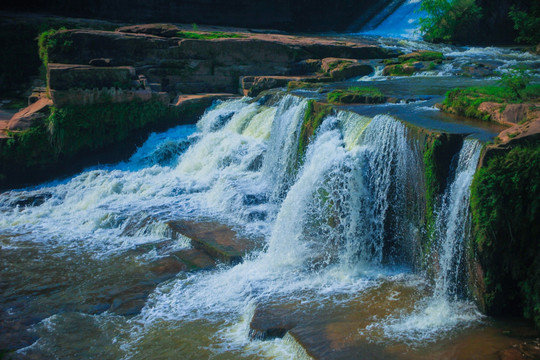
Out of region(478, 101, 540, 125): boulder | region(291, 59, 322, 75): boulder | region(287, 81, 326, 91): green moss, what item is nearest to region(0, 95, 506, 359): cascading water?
region(287, 81, 326, 91): green moss

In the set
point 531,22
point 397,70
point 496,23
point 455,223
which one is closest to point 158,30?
point 397,70

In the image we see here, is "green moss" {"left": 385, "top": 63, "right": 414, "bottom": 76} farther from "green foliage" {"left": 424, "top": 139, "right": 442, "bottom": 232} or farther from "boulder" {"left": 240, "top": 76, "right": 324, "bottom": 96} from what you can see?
"green foliage" {"left": 424, "top": 139, "right": 442, "bottom": 232}

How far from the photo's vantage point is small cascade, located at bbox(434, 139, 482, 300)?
6492 millimetres

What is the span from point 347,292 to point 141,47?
10.7 meters

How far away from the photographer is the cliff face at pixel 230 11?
22.2m

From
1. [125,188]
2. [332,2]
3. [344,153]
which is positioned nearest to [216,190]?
[125,188]

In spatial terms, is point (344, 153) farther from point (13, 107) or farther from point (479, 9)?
point (479, 9)

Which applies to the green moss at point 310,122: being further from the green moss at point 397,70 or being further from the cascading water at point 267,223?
the green moss at point 397,70

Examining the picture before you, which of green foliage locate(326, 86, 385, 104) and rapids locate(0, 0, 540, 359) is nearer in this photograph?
rapids locate(0, 0, 540, 359)

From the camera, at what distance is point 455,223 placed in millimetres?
6570

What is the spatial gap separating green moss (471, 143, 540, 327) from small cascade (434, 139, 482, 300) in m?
0.30

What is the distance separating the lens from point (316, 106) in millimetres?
10391

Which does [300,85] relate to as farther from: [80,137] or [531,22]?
[531,22]

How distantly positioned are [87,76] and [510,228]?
10.8 meters
